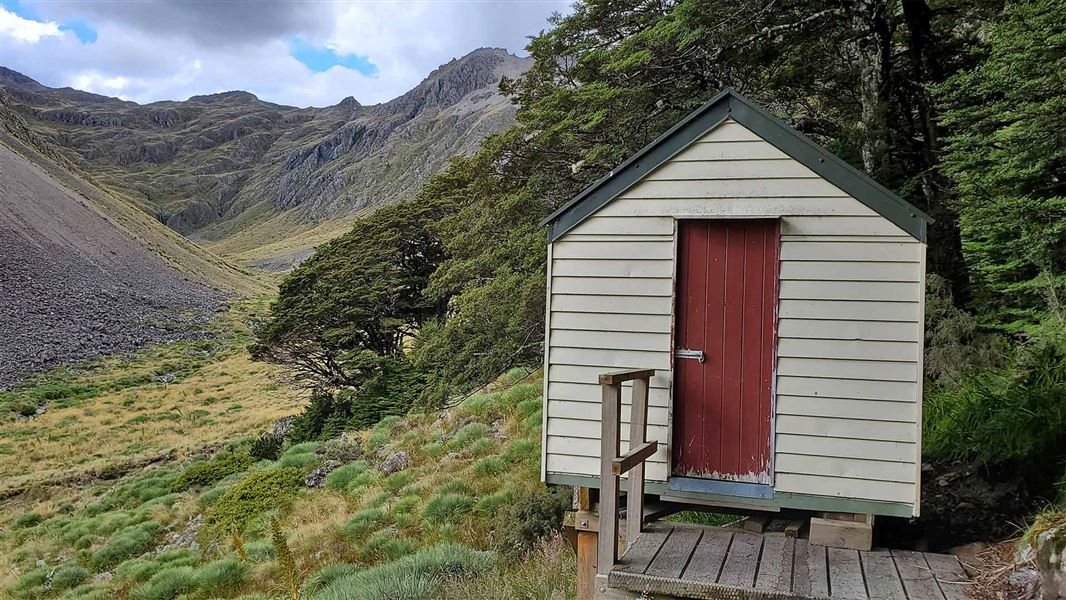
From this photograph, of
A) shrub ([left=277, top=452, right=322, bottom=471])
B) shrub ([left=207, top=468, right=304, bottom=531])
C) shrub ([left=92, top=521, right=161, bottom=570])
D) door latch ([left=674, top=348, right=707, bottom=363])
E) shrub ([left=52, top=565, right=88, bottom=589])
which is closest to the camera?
door latch ([left=674, top=348, right=707, bottom=363])

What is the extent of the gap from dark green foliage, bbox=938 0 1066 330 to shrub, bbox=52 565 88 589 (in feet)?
47.8

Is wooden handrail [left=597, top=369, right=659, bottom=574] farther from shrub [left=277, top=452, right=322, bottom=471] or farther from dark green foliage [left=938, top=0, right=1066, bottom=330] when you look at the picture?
shrub [left=277, top=452, right=322, bottom=471]

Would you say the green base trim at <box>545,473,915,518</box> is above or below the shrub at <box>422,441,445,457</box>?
above

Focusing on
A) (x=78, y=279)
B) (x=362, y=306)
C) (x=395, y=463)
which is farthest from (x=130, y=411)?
(x=78, y=279)

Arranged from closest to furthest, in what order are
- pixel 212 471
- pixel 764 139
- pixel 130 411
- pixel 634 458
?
pixel 634 458 < pixel 764 139 < pixel 212 471 < pixel 130 411

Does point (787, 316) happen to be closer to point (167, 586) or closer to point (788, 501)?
point (788, 501)

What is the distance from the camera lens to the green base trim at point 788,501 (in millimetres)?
4504

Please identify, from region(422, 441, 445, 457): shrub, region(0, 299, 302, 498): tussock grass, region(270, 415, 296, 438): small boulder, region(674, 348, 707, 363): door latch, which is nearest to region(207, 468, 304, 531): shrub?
region(422, 441, 445, 457): shrub

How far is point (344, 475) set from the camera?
1377 cm

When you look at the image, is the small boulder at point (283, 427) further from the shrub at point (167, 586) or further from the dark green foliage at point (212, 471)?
the shrub at point (167, 586)

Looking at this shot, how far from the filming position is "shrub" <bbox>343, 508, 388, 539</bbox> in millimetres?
9961

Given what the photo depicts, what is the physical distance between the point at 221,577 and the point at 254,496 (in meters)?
4.49

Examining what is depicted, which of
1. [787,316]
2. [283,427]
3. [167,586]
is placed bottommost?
[283,427]

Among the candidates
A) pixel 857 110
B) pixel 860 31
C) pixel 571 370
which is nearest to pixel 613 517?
pixel 571 370
